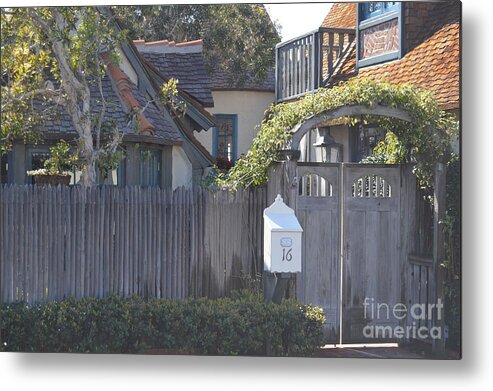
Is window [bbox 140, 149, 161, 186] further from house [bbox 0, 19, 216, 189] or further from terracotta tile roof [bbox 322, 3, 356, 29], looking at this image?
terracotta tile roof [bbox 322, 3, 356, 29]

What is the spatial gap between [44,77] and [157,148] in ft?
4.04

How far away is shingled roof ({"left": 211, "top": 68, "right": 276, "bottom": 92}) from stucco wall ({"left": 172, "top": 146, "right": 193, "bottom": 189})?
0.70 metres

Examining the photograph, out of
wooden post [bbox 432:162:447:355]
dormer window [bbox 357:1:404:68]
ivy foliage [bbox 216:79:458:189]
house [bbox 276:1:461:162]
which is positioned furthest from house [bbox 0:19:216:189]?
wooden post [bbox 432:162:447:355]

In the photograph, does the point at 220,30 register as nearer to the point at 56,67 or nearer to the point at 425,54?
the point at 56,67

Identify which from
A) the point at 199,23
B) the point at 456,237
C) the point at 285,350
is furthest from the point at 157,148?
the point at 456,237

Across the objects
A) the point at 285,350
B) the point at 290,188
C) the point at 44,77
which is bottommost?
the point at 285,350

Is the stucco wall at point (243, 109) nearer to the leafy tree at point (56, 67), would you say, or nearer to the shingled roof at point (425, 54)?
the shingled roof at point (425, 54)

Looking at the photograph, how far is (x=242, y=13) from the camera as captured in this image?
34.4 feet

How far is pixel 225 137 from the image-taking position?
10.8 m

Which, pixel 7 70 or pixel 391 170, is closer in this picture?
pixel 7 70

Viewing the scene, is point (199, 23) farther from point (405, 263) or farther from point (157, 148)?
point (405, 263)

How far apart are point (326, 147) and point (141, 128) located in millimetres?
1758

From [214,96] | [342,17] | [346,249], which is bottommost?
[346,249]

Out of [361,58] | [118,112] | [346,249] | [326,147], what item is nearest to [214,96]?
[118,112]
